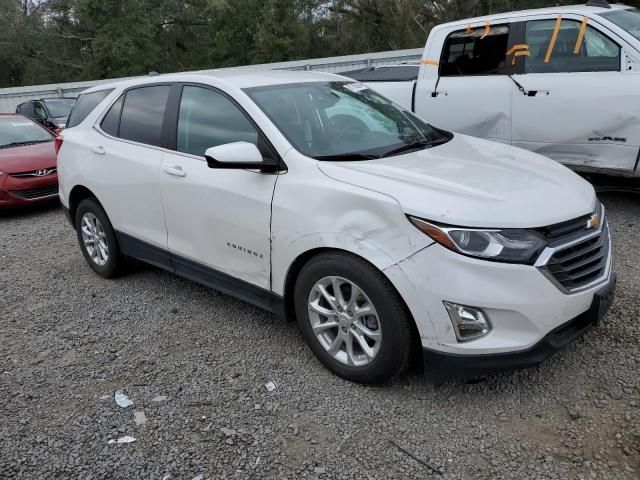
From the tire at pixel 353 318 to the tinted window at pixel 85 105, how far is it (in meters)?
2.87

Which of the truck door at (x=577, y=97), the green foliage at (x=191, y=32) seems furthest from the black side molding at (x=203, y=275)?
the green foliage at (x=191, y=32)

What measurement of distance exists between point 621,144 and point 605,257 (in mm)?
2667

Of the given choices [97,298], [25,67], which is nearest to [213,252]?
[97,298]

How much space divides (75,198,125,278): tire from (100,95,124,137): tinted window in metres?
0.63

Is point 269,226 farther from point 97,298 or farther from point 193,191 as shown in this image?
point 97,298

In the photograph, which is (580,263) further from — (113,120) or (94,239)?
(94,239)

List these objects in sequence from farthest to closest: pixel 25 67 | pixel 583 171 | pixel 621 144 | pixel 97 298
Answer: pixel 25 67 < pixel 583 171 < pixel 621 144 < pixel 97 298

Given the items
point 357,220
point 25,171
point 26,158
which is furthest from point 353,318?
point 26,158

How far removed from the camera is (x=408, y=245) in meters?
2.74

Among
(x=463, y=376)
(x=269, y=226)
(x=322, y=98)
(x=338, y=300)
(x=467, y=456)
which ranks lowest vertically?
(x=467, y=456)

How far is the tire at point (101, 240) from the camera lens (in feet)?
15.6

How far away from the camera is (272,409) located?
3062 mm

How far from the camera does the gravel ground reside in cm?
264

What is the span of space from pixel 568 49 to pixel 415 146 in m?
2.83
